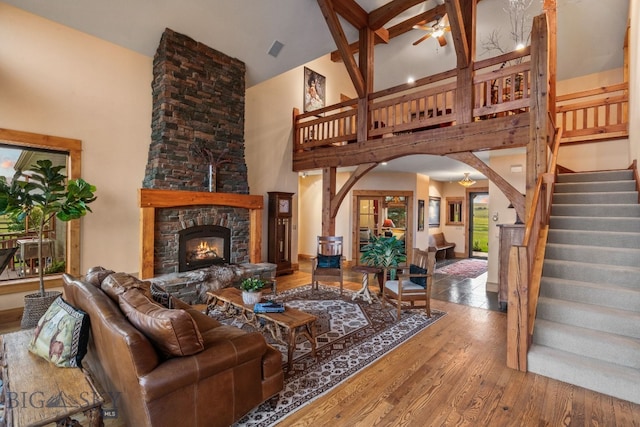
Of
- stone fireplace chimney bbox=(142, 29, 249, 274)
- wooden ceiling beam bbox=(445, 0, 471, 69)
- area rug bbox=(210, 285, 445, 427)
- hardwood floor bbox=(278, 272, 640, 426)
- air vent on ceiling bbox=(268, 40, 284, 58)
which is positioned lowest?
hardwood floor bbox=(278, 272, 640, 426)

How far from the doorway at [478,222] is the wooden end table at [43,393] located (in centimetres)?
1015

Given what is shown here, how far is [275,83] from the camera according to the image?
6.91 meters

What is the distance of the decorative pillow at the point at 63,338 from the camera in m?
1.91

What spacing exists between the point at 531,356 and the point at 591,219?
2.20 m

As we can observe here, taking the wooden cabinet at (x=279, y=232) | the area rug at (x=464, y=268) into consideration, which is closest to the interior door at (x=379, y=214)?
the area rug at (x=464, y=268)

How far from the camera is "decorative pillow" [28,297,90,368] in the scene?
1.91 m

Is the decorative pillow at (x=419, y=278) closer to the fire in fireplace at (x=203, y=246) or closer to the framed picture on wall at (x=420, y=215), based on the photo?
the fire in fireplace at (x=203, y=246)

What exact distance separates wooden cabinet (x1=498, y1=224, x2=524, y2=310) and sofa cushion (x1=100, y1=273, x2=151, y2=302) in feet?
15.0

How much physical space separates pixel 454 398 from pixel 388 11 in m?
6.07

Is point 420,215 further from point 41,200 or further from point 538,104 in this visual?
point 41,200

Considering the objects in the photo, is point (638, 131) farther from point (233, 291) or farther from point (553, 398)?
point (233, 291)

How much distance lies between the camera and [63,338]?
1.94m

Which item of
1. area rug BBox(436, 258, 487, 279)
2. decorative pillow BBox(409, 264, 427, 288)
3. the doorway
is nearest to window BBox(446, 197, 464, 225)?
the doorway

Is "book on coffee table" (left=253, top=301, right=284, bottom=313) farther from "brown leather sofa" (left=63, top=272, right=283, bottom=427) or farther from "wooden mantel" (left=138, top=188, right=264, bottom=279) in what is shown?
"wooden mantel" (left=138, top=188, right=264, bottom=279)
